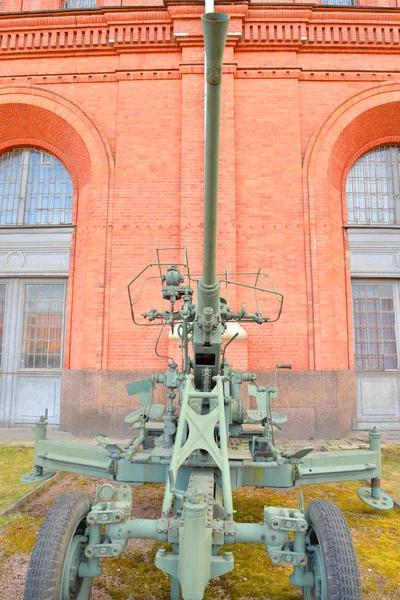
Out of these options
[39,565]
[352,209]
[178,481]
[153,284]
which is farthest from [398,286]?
[39,565]

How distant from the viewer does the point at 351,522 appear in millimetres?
4734

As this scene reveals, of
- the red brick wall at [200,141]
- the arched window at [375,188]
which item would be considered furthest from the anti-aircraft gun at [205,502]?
the arched window at [375,188]

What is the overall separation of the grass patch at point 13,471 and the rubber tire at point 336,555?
393 cm

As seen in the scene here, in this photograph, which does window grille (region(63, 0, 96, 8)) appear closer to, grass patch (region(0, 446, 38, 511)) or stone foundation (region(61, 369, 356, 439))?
stone foundation (region(61, 369, 356, 439))

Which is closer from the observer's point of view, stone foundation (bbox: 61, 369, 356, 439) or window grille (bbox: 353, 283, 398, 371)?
stone foundation (bbox: 61, 369, 356, 439)

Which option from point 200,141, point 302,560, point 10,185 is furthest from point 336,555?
point 10,185

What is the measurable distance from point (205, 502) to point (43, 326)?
8.39 metres

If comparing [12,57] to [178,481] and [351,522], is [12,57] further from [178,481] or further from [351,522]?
[351,522]

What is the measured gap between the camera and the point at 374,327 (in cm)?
992

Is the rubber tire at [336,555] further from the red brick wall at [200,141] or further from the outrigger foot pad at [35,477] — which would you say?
the red brick wall at [200,141]

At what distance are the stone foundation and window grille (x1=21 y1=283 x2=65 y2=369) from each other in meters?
1.72

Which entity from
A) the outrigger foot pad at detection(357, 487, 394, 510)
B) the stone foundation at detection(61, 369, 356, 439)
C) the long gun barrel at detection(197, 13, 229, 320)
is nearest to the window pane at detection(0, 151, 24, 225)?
the stone foundation at detection(61, 369, 356, 439)

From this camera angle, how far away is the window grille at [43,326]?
32.5ft

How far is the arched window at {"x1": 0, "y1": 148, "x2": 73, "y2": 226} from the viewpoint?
10.4 metres
